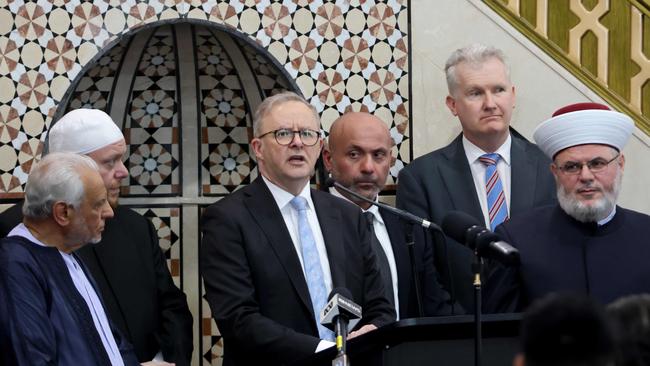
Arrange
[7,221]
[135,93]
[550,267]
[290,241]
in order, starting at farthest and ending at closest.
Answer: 1. [135,93]
2. [7,221]
3. [290,241]
4. [550,267]

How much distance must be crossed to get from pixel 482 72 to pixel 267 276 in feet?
5.40

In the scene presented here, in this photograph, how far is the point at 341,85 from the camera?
6559 millimetres

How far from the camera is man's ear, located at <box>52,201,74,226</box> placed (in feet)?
14.2

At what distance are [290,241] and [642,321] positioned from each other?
9.97 feet

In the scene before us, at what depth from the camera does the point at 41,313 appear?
4.14 metres

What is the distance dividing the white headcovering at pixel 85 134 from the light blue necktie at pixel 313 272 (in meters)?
0.95

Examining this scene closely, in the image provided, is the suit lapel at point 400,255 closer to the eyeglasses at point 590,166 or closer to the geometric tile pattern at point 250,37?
the geometric tile pattern at point 250,37

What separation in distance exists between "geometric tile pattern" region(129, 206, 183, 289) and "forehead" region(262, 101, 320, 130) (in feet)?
7.04

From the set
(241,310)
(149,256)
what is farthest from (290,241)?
(149,256)

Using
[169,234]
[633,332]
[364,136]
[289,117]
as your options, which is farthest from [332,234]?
[633,332]

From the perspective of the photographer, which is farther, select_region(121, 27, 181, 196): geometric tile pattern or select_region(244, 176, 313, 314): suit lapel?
select_region(121, 27, 181, 196): geometric tile pattern

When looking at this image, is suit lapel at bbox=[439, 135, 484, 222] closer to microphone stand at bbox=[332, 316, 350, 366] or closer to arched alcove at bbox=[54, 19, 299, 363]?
arched alcove at bbox=[54, 19, 299, 363]

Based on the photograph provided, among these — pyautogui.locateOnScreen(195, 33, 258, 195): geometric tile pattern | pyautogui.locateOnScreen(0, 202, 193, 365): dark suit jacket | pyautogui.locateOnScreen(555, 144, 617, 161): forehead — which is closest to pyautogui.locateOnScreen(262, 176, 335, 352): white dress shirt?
pyautogui.locateOnScreen(0, 202, 193, 365): dark suit jacket

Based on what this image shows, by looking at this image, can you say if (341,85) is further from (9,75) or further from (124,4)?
(9,75)
